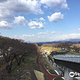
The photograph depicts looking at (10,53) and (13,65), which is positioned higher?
(10,53)

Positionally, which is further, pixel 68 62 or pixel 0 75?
pixel 0 75

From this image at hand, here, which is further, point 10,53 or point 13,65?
point 13,65

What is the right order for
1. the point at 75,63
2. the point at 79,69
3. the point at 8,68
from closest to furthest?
the point at 79,69
the point at 75,63
the point at 8,68

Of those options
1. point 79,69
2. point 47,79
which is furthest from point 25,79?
point 79,69

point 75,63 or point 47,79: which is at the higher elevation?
point 75,63

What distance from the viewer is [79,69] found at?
736 cm

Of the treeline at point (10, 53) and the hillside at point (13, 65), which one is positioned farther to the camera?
the treeline at point (10, 53)

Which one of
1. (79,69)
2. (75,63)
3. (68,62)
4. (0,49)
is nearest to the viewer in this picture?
(79,69)

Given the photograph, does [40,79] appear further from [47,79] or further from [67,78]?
[67,78]

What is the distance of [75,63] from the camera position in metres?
8.02

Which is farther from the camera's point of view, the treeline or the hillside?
the treeline

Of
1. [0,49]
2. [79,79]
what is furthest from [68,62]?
[0,49]

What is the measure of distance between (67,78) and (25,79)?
902cm

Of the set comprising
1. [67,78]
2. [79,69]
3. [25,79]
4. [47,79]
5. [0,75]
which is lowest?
[47,79]
